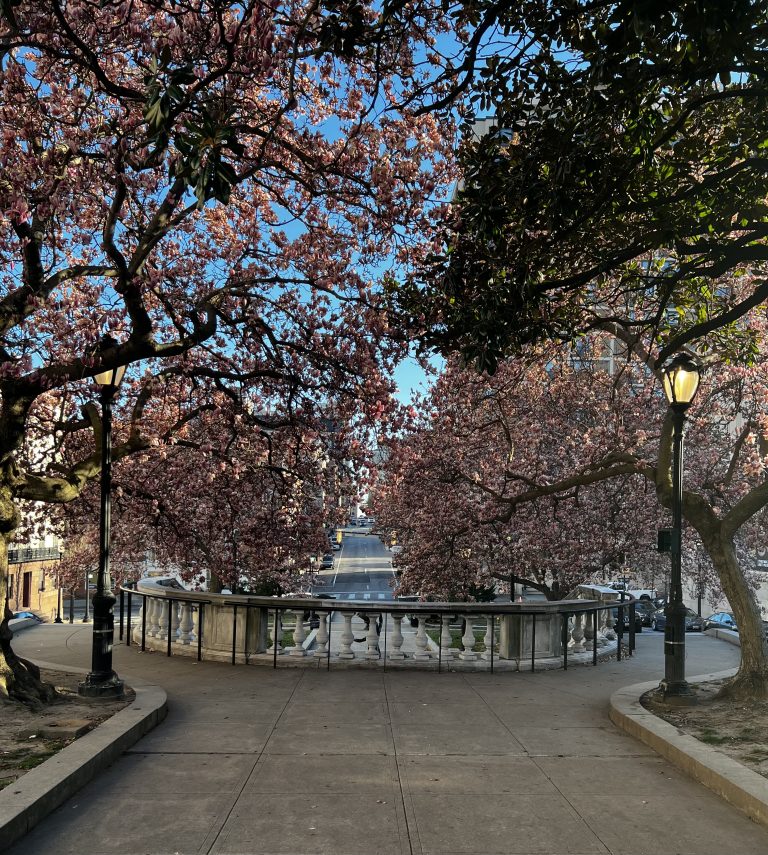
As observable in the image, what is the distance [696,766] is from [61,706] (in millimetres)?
6227

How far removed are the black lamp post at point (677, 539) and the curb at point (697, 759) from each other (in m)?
0.55

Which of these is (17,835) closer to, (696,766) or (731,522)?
(696,766)

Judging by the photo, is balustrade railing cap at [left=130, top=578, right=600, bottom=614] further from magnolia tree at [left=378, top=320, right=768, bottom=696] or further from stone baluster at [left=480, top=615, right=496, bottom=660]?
magnolia tree at [left=378, top=320, right=768, bottom=696]

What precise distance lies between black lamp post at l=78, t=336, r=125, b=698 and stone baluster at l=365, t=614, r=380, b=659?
405 centimetres

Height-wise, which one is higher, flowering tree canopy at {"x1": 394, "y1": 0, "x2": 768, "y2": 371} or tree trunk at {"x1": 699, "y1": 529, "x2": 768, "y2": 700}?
flowering tree canopy at {"x1": 394, "y1": 0, "x2": 768, "y2": 371}

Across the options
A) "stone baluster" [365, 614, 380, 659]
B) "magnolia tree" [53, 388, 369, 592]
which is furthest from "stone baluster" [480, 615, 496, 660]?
"magnolia tree" [53, 388, 369, 592]

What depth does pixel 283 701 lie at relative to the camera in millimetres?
9281

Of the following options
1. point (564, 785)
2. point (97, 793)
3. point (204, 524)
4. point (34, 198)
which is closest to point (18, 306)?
point (34, 198)

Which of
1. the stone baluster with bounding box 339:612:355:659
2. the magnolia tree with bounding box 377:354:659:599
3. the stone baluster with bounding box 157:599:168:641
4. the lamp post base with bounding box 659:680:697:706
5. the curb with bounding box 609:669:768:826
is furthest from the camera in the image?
the magnolia tree with bounding box 377:354:659:599

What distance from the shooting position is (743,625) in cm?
960

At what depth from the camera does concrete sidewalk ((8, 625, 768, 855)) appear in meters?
4.99

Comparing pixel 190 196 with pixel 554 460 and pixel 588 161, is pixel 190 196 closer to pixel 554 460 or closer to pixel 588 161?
pixel 588 161

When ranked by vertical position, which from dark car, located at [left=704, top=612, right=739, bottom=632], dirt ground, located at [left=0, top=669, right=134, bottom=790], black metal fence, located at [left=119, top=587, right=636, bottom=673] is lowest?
dark car, located at [left=704, top=612, right=739, bottom=632]

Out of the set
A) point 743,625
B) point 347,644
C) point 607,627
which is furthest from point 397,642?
point 607,627
